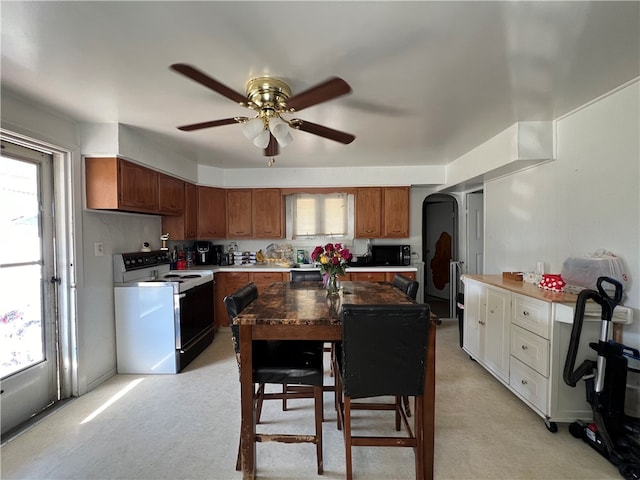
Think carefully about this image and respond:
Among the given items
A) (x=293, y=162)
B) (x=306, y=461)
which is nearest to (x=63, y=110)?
Result: (x=293, y=162)

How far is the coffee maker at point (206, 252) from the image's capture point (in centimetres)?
443

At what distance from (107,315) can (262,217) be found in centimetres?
231

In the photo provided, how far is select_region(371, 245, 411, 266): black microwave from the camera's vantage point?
4344mm

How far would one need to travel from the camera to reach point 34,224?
2.29 m

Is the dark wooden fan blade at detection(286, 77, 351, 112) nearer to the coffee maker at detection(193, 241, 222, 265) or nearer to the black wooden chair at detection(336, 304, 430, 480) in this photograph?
the black wooden chair at detection(336, 304, 430, 480)

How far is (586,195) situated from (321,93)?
2272 mm

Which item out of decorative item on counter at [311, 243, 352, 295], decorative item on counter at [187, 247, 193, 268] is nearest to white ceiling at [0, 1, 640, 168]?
decorative item on counter at [311, 243, 352, 295]

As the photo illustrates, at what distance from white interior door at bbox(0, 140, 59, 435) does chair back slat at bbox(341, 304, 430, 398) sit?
8.27 ft

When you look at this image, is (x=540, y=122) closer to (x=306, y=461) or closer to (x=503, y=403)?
(x=503, y=403)

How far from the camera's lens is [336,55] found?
1.58 metres

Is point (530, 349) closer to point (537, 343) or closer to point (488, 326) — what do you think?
point (537, 343)

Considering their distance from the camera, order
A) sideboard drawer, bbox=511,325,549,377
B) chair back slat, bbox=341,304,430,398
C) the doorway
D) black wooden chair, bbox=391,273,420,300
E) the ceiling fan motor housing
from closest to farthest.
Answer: chair back slat, bbox=341,304,430,398
the ceiling fan motor housing
sideboard drawer, bbox=511,325,549,377
black wooden chair, bbox=391,273,420,300
the doorway

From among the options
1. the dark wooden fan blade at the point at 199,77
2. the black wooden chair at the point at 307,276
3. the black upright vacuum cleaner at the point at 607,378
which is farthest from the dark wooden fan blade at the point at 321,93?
the black upright vacuum cleaner at the point at 607,378

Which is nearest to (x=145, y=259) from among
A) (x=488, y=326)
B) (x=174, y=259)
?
(x=174, y=259)
